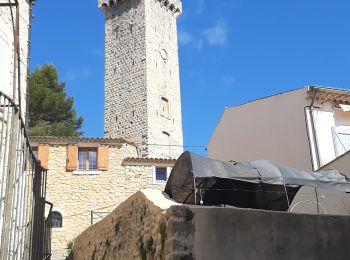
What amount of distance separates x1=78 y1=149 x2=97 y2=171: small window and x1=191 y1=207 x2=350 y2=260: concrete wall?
1775cm

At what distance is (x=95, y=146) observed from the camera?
75.5 ft

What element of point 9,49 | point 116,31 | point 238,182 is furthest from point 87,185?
point 116,31

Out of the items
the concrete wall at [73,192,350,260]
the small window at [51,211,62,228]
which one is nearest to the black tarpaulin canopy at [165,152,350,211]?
the concrete wall at [73,192,350,260]

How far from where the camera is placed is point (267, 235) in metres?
5.74

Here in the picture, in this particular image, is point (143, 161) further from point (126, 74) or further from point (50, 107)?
point (50, 107)

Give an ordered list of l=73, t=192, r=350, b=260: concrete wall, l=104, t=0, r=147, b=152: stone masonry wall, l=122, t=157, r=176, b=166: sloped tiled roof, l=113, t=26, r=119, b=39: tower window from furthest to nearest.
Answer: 1. l=113, t=26, r=119, b=39: tower window
2. l=104, t=0, r=147, b=152: stone masonry wall
3. l=122, t=157, r=176, b=166: sloped tiled roof
4. l=73, t=192, r=350, b=260: concrete wall

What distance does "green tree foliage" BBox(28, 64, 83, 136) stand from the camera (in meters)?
32.3

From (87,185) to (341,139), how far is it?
12525 mm

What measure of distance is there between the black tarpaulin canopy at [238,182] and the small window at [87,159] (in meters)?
14.0

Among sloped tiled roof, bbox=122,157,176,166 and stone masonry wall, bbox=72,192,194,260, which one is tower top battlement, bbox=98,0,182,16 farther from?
stone masonry wall, bbox=72,192,194,260

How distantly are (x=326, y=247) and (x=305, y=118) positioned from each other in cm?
913

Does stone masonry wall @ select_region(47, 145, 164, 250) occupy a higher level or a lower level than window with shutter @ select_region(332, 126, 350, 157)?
lower

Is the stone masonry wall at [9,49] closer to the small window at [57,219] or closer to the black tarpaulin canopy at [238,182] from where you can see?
the black tarpaulin canopy at [238,182]

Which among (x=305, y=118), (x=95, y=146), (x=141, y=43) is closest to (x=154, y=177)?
(x=95, y=146)
